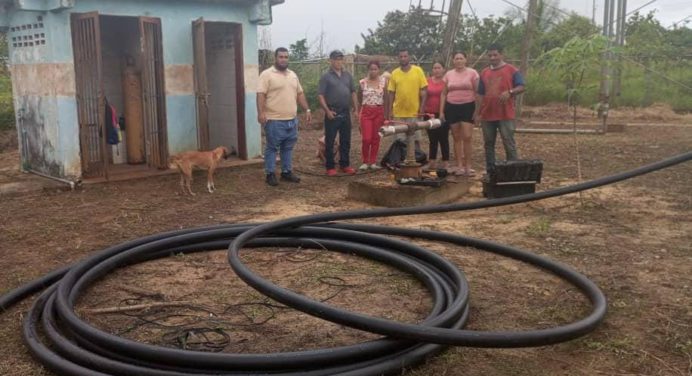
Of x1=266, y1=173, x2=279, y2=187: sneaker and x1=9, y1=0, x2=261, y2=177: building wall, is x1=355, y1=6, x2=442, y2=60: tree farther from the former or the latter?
x1=266, y1=173, x2=279, y2=187: sneaker

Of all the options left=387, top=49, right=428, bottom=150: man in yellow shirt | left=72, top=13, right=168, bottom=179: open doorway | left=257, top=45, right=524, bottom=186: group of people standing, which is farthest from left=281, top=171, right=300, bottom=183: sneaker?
left=72, top=13, right=168, bottom=179: open doorway

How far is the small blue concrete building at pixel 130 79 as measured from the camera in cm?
786

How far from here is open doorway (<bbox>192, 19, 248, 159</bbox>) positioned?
930 cm

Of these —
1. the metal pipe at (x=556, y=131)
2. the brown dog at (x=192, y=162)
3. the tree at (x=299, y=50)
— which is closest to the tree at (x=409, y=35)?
the tree at (x=299, y=50)

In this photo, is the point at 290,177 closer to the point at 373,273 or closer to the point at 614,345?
the point at 373,273

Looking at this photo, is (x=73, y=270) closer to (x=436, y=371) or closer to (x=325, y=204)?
(x=436, y=371)

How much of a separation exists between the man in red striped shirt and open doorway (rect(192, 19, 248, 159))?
3.72m

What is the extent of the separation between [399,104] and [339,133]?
951mm

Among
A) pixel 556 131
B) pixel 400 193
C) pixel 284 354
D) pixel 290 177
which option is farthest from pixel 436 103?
pixel 284 354

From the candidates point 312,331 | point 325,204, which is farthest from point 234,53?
point 312,331

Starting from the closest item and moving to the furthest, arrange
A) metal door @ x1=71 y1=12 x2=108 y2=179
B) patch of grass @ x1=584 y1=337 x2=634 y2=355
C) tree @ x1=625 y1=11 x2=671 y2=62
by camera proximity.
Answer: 1. patch of grass @ x1=584 y1=337 x2=634 y2=355
2. metal door @ x1=71 y1=12 x2=108 y2=179
3. tree @ x1=625 y1=11 x2=671 y2=62

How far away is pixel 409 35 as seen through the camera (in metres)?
24.4

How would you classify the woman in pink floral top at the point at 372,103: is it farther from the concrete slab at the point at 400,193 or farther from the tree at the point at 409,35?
the tree at the point at 409,35

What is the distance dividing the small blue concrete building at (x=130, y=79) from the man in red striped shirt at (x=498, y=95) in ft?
12.0
